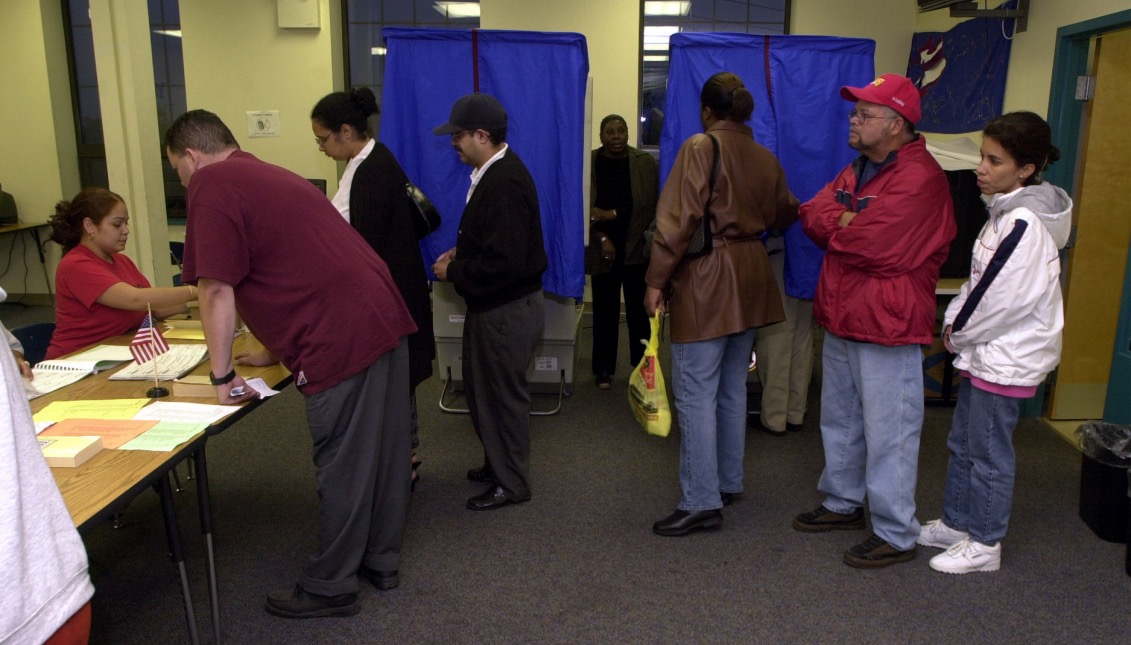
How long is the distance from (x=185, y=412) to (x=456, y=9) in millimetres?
5051

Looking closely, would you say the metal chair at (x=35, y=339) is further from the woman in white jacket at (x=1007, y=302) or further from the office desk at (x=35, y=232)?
the office desk at (x=35, y=232)

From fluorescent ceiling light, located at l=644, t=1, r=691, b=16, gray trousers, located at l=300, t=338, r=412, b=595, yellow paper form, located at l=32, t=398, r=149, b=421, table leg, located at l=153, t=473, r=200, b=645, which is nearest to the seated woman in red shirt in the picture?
yellow paper form, located at l=32, t=398, r=149, b=421

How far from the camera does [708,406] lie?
2635 mm

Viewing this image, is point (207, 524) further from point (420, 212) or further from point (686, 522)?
point (686, 522)

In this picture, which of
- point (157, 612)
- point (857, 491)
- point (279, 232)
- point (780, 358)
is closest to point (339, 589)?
point (157, 612)

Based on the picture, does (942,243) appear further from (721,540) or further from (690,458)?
(721,540)

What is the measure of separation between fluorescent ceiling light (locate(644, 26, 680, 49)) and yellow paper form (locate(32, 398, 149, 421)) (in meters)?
4.95

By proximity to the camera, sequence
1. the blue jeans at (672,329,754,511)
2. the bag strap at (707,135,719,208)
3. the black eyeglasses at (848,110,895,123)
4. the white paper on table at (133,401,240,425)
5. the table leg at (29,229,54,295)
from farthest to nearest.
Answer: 1. the table leg at (29,229,54,295)
2. the blue jeans at (672,329,754,511)
3. the bag strap at (707,135,719,208)
4. the black eyeglasses at (848,110,895,123)
5. the white paper on table at (133,401,240,425)

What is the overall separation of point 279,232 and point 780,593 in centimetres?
179

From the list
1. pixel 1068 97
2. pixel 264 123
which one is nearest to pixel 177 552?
pixel 1068 97

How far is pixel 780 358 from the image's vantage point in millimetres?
3779

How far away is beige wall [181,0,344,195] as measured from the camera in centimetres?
587

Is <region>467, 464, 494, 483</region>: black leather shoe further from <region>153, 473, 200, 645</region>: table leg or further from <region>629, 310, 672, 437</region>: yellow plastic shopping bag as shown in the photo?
<region>153, 473, 200, 645</region>: table leg

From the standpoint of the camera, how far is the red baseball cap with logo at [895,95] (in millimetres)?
2316
